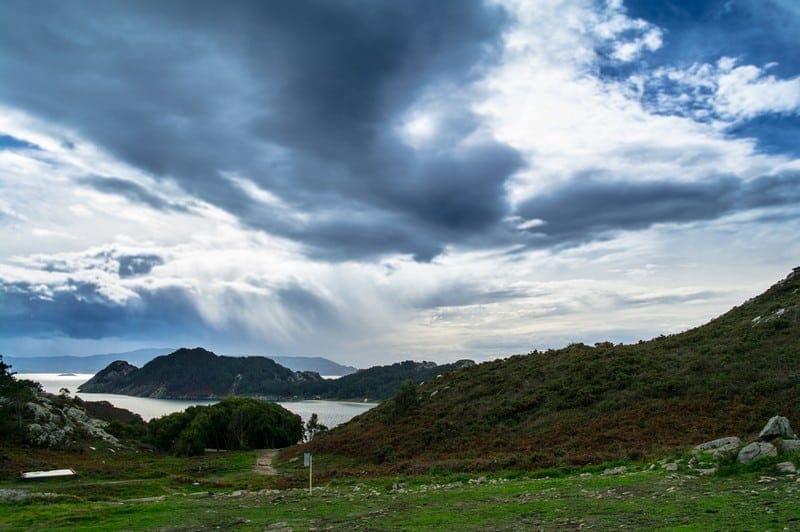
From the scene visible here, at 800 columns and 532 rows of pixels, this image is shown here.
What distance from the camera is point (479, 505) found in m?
17.2

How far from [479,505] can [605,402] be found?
25554mm

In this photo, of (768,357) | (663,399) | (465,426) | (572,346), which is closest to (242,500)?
(465,426)

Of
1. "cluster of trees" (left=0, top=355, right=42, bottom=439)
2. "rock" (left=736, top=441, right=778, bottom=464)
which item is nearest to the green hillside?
"rock" (left=736, top=441, right=778, bottom=464)

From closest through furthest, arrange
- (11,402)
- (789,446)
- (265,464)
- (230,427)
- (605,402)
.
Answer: (789,446) < (605,402) < (265,464) < (11,402) < (230,427)

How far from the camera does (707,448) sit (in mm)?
21250

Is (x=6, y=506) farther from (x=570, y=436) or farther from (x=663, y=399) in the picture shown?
(x=663, y=399)

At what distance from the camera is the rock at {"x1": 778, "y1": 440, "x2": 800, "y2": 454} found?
17.4 metres

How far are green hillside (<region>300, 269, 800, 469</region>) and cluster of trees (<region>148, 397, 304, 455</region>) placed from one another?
82.0ft

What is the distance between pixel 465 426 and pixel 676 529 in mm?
33534

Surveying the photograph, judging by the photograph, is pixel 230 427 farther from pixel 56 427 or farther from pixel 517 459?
pixel 517 459

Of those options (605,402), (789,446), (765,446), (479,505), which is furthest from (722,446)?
(605,402)

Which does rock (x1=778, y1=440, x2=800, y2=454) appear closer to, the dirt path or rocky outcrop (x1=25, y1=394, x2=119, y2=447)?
the dirt path

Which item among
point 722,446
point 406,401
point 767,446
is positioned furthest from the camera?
point 406,401

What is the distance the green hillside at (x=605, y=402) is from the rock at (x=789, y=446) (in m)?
7.45
